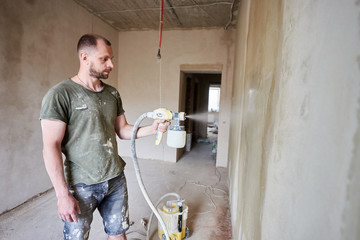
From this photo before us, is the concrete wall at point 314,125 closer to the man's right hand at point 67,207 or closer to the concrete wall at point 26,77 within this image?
the man's right hand at point 67,207

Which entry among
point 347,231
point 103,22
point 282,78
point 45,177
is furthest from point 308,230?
point 103,22

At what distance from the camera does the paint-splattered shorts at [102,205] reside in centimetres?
107

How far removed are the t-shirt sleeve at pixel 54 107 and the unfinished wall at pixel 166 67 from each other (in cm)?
290

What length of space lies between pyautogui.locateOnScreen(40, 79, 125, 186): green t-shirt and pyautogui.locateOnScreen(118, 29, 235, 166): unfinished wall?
2744 mm

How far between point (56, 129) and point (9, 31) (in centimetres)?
185

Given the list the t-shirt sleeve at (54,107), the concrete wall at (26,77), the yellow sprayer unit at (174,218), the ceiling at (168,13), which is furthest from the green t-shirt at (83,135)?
the ceiling at (168,13)

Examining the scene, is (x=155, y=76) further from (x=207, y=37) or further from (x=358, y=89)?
(x=358, y=89)

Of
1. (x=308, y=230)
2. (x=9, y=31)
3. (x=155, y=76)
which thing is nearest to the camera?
(x=308, y=230)

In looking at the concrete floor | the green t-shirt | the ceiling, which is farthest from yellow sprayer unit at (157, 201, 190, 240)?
the ceiling

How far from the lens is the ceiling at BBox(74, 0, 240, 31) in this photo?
287 centimetres

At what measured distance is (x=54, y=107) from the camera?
957 mm

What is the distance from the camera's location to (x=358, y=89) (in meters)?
0.27

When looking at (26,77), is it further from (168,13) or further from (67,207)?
(168,13)

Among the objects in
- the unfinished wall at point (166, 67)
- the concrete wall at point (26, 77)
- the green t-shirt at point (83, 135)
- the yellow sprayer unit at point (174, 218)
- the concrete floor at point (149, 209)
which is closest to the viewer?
the green t-shirt at point (83, 135)
